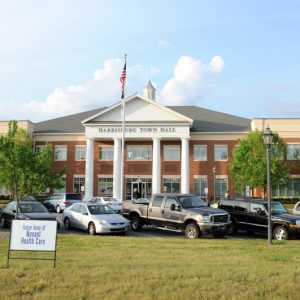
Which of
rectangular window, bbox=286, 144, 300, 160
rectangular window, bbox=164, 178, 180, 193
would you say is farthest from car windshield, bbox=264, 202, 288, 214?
rectangular window, bbox=286, 144, 300, 160

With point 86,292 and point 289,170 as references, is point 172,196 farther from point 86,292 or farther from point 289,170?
point 289,170

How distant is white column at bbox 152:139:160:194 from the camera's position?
50.0 meters

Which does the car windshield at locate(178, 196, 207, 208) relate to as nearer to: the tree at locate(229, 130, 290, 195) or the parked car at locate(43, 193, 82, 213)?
the parked car at locate(43, 193, 82, 213)

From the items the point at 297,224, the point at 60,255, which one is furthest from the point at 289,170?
the point at 60,255

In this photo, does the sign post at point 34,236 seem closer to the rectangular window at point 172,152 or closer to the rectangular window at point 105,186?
the rectangular window at point 105,186

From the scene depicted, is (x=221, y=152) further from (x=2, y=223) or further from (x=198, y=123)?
(x=2, y=223)

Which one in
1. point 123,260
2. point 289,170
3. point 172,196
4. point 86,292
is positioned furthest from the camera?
point 289,170

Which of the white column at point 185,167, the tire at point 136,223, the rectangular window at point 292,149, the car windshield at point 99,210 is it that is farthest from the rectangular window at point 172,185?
Answer: the car windshield at point 99,210

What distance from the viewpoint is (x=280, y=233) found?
18484 mm

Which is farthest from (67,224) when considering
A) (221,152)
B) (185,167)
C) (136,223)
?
(221,152)

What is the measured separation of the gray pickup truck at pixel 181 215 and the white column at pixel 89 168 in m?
29.4

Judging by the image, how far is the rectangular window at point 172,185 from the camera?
5222 centimetres

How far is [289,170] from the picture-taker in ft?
162

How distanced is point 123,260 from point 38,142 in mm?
44380
